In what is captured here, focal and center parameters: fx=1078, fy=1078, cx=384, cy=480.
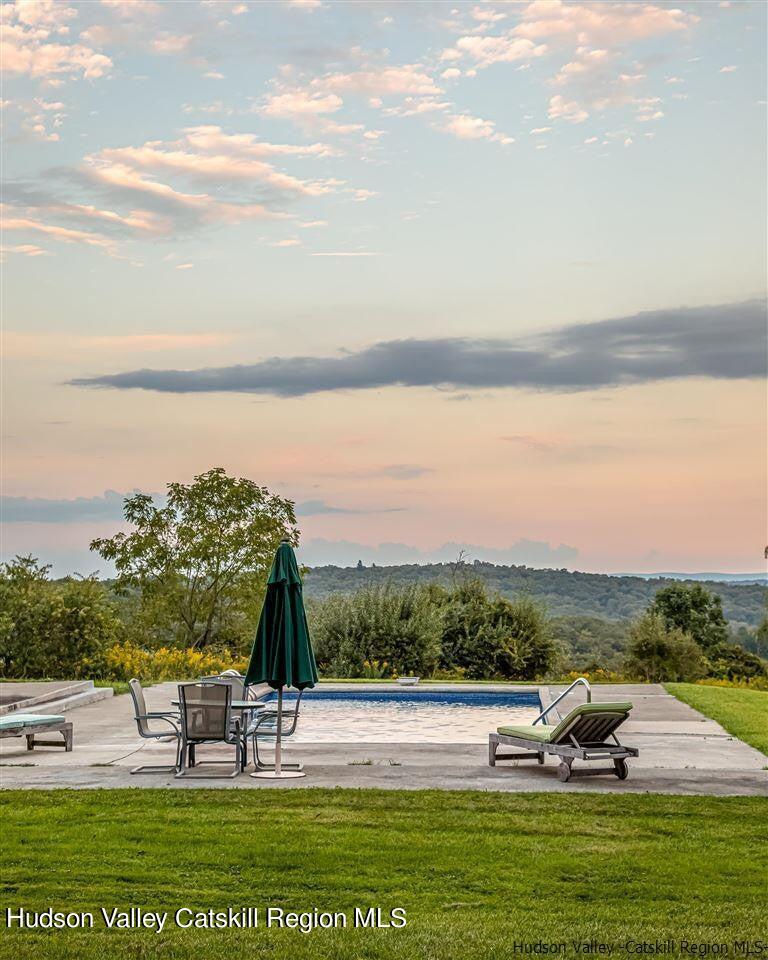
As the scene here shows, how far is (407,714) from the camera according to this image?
15.8 meters

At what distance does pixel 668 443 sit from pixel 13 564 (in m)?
15.4

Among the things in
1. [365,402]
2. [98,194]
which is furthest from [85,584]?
[365,402]

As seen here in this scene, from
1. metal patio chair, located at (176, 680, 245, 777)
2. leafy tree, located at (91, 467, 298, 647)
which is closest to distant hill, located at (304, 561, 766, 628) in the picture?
leafy tree, located at (91, 467, 298, 647)

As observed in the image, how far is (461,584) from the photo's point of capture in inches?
886

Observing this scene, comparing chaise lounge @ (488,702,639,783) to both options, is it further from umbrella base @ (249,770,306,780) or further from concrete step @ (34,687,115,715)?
concrete step @ (34,687,115,715)

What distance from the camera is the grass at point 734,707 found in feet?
39.2

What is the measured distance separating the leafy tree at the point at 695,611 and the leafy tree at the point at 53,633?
47.1 ft

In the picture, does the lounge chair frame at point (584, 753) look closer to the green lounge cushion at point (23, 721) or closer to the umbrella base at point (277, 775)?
the umbrella base at point (277, 775)

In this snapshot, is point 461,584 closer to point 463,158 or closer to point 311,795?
point 463,158

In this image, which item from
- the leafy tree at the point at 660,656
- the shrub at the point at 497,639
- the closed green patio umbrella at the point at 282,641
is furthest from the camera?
the shrub at the point at 497,639

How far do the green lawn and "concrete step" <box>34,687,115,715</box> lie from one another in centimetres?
599

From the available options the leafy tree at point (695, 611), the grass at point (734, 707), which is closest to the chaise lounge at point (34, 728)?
the grass at point (734, 707)

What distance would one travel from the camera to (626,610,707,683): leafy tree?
2084cm

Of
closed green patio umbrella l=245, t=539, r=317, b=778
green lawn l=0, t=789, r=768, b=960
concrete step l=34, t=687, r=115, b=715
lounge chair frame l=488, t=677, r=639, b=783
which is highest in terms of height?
closed green patio umbrella l=245, t=539, r=317, b=778
